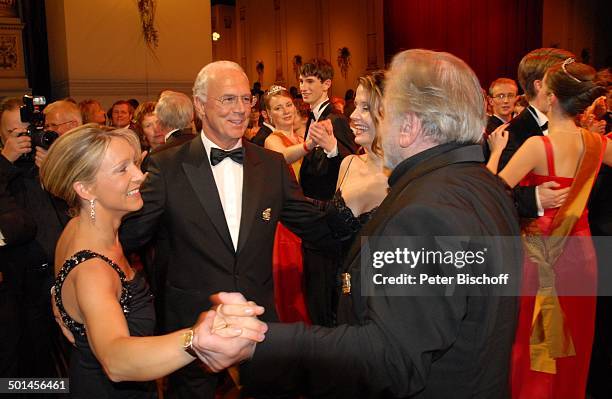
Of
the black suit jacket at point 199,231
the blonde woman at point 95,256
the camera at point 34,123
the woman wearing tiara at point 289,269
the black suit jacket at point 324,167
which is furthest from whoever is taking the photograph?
the woman wearing tiara at point 289,269

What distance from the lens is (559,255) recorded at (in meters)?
2.92

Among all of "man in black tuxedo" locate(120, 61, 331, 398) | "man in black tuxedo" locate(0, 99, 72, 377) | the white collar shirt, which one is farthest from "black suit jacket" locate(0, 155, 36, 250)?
the white collar shirt

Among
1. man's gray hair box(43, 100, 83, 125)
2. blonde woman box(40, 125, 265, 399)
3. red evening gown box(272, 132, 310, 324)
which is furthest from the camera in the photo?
red evening gown box(272, 132, 310, 324)

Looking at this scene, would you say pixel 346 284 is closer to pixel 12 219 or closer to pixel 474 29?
pixel 12 219

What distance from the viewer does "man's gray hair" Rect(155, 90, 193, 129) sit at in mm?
4117

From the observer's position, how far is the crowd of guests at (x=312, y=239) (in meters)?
1.38

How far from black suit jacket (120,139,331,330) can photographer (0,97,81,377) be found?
0.90m

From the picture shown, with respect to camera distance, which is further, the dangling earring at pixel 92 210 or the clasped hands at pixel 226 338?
the dangling earring at pixel 92 210

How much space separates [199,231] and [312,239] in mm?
562

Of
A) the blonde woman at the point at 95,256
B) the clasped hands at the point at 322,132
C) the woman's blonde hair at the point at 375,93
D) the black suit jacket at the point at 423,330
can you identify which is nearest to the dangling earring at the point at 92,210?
the blonde woman at the point at 95,256

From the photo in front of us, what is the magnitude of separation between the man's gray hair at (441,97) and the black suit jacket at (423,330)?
48 millimetres

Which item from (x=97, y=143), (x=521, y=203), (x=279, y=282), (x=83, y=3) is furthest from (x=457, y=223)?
(x=83, y=3)

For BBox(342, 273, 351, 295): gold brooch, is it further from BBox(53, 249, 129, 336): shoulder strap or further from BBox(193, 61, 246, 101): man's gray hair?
BBox(193, 61, 246, 101): man's gray hair

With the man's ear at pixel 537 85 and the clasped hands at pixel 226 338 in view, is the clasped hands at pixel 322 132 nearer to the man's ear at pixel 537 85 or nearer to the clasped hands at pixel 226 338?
the man's ear at pixel 537 85
